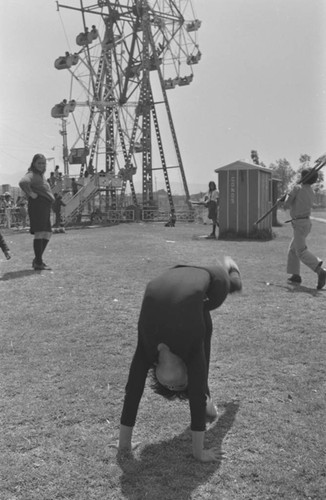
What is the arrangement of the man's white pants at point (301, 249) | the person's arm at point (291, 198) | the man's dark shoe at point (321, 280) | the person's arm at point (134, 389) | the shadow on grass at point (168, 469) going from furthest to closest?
the person's arm at point (291, 198), the man's white pants at point (301, 249), the man's dark shoe at point (321, 280), the person's arm at point (134, 389), the shadow on grass at point (168, 469)

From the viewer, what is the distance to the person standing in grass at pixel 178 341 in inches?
101

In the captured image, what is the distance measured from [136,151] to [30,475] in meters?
26.9

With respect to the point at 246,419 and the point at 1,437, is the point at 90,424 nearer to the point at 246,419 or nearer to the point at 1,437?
the point at 1,437

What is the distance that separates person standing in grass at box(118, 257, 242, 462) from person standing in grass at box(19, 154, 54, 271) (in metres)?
5.50

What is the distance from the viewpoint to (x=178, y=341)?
256cm

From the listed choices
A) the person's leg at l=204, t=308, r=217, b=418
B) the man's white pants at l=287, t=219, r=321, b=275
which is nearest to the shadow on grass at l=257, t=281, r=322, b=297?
the man's white pants at l=287, t=219, r=321, b=275

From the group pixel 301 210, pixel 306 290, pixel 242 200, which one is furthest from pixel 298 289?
pixel 242 200

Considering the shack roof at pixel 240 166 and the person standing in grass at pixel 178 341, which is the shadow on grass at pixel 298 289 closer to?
the person standing in grass at pixel 178 341

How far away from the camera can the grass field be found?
2568mm

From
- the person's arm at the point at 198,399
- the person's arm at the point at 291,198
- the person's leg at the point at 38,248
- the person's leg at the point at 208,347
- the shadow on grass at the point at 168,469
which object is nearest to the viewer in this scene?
the shadow on grass at the point at 168,469

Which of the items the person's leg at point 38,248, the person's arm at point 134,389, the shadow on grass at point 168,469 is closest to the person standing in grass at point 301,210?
the person's leg at point 38,248

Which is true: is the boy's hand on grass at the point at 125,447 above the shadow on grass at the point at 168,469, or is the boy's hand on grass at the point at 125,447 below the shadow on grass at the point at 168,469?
above

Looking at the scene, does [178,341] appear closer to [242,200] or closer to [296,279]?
[296,279]

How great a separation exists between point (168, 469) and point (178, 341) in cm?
75
